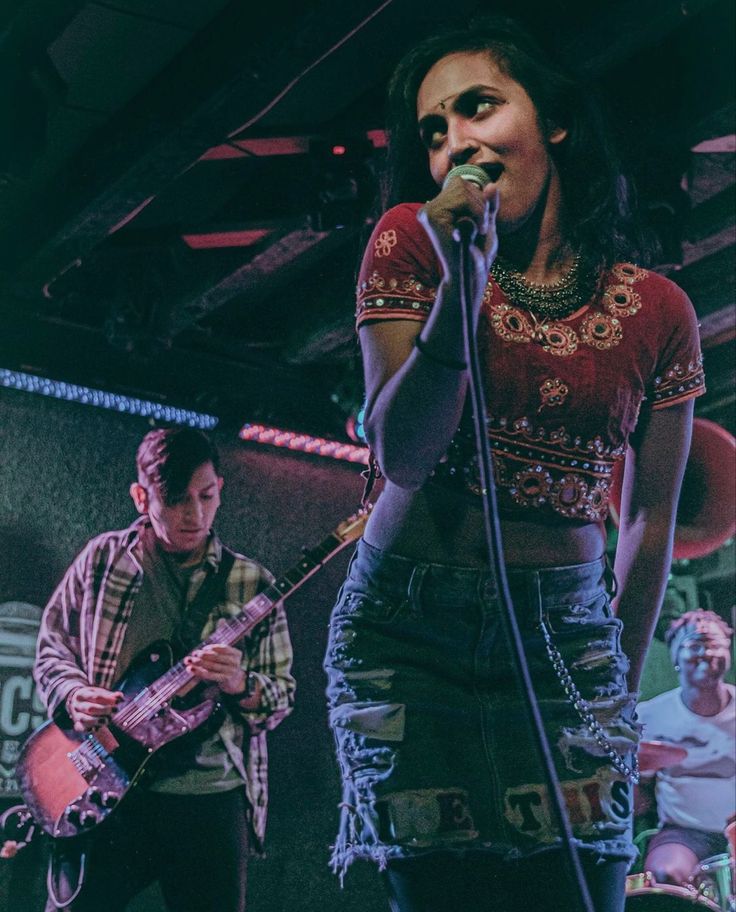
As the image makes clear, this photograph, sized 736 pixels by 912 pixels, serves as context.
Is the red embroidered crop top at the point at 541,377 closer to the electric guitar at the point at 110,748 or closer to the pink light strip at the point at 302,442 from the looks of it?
the electric guitar at the point at 110,748

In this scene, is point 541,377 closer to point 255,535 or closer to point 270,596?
point 270,596

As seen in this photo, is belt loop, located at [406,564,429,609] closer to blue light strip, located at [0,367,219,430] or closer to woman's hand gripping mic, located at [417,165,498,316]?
woman's hand gripping mic, located at [417,165,498,316]

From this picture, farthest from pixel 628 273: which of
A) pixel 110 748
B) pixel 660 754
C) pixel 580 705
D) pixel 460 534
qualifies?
pixel 660 754

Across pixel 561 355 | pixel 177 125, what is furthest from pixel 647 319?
pixel 177 125

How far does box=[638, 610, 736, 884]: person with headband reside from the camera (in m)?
5.29

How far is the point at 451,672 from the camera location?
1.20 meters

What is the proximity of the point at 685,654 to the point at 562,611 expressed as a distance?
16.4 feet

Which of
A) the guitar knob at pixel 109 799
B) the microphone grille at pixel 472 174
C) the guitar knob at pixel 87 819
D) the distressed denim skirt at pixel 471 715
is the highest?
the microphone grille at pixel 472 174

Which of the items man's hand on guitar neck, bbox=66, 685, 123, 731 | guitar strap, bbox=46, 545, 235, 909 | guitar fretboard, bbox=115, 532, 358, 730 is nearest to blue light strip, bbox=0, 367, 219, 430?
guitar strap, bbox=46, 545, 235, 909

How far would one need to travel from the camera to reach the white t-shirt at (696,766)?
17.7ft

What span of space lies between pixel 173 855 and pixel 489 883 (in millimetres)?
3437

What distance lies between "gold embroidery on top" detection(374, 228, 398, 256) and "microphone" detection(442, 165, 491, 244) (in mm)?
99

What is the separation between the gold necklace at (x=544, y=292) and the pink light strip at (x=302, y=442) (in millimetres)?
5066

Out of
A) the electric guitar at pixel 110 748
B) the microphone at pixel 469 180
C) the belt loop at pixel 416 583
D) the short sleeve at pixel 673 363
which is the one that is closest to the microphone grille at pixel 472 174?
the microphone at pixel 469 180
